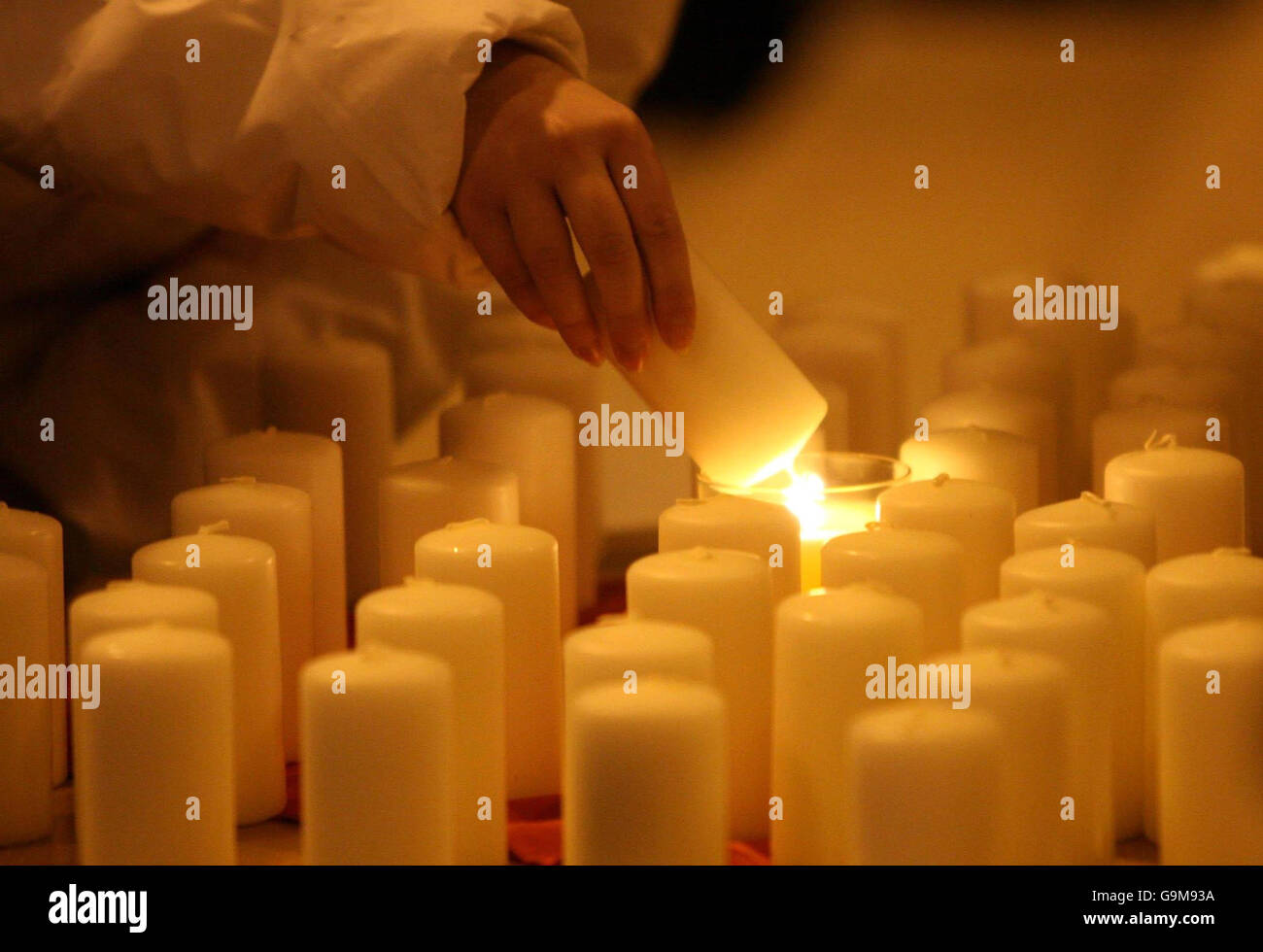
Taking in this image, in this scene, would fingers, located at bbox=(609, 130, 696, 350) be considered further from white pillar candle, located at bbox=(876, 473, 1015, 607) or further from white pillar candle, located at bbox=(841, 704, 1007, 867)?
white pillar candle, located at bbox=(841, 704, 1007, 867)

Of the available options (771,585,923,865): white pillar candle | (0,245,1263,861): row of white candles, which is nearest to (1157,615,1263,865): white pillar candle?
(0,245,1263,861): row of white candles

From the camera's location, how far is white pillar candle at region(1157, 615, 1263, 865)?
70cm

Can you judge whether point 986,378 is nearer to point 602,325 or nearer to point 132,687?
point 602,325

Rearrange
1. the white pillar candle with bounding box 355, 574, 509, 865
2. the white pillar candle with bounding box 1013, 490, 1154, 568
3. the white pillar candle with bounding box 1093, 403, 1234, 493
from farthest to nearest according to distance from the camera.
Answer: the white pillar candle with bounding box 1093, 403, 1234, 493
the white pillar candle with bounding box 1013, 490, 1154, 568
the white pillar candle with bounding box 355, 574, 509, 865

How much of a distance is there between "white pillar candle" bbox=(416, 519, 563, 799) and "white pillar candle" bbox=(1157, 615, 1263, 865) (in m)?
0.29

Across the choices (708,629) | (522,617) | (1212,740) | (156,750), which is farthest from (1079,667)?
(156,750)

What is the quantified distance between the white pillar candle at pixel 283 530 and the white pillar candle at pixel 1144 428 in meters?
0.48

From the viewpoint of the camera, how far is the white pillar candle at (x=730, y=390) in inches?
37.2

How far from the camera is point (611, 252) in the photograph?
3.08ft

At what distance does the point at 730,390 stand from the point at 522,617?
18cm

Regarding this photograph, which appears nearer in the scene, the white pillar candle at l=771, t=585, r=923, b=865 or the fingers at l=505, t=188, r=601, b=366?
the white pillar candle at l=771, t=585, r=923, b=865

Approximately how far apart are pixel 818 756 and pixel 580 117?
39cm

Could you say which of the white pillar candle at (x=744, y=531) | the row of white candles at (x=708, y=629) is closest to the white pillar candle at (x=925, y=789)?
the row of white candles at (x=708, y=629)
